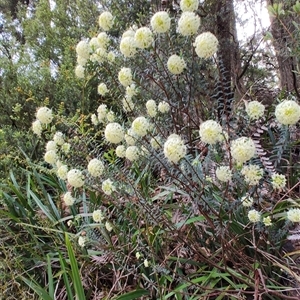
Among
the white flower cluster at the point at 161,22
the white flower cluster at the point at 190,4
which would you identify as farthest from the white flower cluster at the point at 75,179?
the white flower cluster at the point at 190,4

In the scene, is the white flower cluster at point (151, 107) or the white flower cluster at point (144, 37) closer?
the white flower cluster at point (144, 37)

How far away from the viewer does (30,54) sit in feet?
11.7

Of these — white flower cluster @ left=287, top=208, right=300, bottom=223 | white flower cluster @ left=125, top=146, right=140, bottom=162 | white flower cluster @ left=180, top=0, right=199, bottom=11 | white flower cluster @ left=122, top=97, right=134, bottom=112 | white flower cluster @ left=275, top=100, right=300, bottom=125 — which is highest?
white flower cluster @ left=180, top=0, right=199, bottom=11

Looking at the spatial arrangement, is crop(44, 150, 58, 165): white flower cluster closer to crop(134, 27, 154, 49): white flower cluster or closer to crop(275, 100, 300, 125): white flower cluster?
crop(134, 27, 154, 49): white flower cluster

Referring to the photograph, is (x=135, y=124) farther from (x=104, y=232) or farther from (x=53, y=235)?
(x=53, y=235)

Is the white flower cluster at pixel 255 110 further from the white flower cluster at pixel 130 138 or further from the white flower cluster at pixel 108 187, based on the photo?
the white flower cluster at pixel 108 187

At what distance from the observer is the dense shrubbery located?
1.27 meters

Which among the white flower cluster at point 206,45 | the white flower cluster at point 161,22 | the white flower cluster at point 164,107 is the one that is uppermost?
the white flower cluster at point 161,22

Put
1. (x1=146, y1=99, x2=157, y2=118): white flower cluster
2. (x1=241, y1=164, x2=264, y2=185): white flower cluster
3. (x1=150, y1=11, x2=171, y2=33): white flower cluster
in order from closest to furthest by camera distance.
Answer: (x1=241, y1=164, x2=264, y2=185): white flower cluster < (x1=150, y1=11, x2=171, y2=33): white flower cluster < (x1=146, y1=99, x2=157, y2=118): white flower cluster

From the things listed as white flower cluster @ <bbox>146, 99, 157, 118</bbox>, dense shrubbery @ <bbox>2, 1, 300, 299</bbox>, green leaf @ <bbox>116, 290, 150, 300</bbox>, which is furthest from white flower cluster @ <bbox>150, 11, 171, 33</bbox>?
green leaf @ <bbox>116, 290, 150, 300</bbox>

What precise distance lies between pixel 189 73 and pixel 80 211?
3.98ft

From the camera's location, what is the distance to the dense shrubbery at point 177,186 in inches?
50.0

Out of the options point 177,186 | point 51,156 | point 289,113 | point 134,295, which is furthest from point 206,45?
point 134,295

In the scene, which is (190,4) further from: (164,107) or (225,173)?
(225,173)
